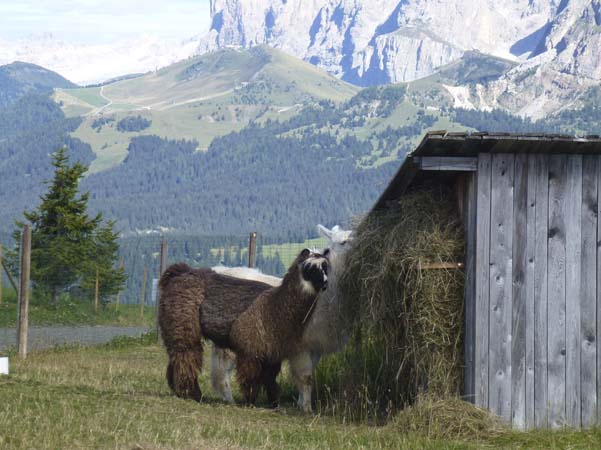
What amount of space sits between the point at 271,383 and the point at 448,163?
374 cm

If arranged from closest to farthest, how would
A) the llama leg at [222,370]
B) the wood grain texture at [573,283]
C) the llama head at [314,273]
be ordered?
the wood grain texture at [573,283]
the llama head at [314,273]
the llama leg at [222,370]

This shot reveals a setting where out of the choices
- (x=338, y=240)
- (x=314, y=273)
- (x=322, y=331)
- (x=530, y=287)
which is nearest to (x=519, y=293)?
(x=530, y=287)

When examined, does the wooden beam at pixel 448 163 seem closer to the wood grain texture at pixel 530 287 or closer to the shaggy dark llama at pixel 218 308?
the wood grain texture at pixel 530 287

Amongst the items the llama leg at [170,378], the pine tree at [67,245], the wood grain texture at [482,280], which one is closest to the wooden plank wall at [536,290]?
the wood grain texture at [482,280]

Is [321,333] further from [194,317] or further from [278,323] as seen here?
[194,317]

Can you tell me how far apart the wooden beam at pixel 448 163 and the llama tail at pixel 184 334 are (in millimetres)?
3666

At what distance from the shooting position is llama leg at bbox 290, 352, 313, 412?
12.5 metres

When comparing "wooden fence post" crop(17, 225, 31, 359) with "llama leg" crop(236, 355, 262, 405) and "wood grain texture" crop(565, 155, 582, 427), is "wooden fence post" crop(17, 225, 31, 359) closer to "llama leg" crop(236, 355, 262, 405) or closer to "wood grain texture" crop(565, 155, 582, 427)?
"llama leg" crop(236, 355, 262, 405)

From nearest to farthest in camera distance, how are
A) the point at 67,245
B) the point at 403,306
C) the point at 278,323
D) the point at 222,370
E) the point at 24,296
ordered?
the point at 403,306, the point at 278,323, the point at 222,370, the point at 24,296, the point at 67,245

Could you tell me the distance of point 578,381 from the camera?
10570mm

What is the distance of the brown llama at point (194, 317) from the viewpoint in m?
12.8

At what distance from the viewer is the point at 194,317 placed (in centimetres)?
1283

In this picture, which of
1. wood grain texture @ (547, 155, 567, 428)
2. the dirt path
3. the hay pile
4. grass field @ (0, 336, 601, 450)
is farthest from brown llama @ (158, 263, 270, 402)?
the dirt path

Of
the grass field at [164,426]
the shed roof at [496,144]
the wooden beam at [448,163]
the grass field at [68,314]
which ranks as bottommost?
the grass field at [164,426]
